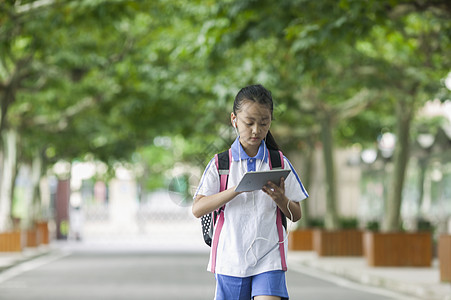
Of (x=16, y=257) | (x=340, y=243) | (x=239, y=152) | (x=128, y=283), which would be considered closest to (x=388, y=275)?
(x=128, y=283)

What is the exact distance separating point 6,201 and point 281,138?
9.59m

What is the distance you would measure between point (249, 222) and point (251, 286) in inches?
13.7

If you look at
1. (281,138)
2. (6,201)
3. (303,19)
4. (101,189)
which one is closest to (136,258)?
(6,201)

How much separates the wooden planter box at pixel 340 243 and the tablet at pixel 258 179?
20147 mm

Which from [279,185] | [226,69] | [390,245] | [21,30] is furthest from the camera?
[226,69]

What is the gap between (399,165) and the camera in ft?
70.1

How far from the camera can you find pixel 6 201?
27.7 meters

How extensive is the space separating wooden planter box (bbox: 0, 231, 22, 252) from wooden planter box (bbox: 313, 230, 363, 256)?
8.79m

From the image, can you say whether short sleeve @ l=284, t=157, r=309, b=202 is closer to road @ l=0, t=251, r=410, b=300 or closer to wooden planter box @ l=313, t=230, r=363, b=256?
road @ l=0, t=251, r=410, b=300

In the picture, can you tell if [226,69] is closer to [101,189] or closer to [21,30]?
[21,30]

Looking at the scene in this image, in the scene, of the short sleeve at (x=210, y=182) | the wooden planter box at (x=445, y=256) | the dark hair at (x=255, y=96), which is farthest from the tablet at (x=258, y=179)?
the wooden planter box at (x=445, y=256)

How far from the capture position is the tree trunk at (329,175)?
83.4ft

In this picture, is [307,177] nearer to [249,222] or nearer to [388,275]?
[388,275]

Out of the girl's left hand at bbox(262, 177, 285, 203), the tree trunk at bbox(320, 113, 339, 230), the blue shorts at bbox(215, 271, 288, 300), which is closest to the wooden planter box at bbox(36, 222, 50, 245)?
the tree trunk at bbox(320, 113, 339, 230)
